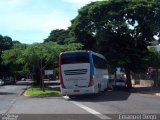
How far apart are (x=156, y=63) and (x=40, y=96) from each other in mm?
32266

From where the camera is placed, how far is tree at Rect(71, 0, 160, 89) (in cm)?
5309

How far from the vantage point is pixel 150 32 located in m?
54.2

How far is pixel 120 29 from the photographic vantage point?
5341cm

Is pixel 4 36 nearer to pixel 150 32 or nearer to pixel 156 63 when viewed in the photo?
pixel 156 63

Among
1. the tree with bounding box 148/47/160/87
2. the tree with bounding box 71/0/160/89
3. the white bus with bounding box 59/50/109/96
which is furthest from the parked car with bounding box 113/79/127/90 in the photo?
the white bus with bounding box 59/50/109/96

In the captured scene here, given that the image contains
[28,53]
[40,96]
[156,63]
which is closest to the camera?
[40,96]

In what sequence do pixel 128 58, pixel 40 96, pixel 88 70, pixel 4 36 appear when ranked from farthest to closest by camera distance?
pixel 4 36, pixel 128 58, pixel 40 96, pixel 88 70

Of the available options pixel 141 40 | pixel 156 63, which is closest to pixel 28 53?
pixel 141 40

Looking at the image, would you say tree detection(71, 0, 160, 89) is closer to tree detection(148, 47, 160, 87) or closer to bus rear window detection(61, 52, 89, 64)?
tree detection(148, 47, 160, 87)

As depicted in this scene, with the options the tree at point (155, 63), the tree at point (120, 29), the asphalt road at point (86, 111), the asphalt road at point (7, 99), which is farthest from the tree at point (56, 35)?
the asphalt road at point (86, 111)

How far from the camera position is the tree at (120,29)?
174ft

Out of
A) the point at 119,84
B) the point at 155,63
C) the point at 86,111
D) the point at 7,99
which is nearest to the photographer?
the point at 86,111

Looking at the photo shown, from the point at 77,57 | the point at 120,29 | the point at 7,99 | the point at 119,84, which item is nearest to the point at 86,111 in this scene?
the point at 77,57

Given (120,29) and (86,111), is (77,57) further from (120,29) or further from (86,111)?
(120,29)
